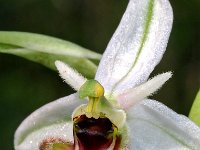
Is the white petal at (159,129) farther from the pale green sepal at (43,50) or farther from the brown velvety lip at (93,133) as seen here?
the pale green sepal at (43,50)

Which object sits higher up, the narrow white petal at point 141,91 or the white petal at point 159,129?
the narrow white petal at point 141,91

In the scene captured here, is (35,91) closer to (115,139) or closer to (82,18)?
(82,18)

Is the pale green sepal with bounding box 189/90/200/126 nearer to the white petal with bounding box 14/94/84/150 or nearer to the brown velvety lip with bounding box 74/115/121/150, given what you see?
the brown velvety lip with bounding box 74/115/121/150

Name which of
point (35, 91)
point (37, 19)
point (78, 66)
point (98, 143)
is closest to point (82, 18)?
point (37, 19)

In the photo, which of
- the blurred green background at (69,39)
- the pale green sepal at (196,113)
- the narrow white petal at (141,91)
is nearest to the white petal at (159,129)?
the narrow white petal at (141,91)

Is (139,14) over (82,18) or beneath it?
over

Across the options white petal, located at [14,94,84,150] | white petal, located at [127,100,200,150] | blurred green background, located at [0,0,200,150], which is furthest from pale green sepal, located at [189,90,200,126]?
blurred green background, located at [0,0,200,150]
